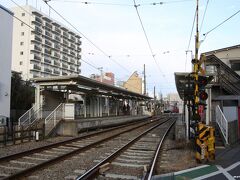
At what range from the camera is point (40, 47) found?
110000 mm

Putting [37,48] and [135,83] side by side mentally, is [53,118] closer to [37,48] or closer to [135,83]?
[37,48]

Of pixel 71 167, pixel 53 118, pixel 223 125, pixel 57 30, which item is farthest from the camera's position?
pixel 57 30

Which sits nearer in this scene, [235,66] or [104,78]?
[235,66]

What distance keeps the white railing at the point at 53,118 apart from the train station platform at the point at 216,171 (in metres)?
12.8

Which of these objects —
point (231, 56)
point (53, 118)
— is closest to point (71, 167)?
point (53, 118)

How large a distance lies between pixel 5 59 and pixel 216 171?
27.2 metres

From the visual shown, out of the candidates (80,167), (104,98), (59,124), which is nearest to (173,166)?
(80,167)

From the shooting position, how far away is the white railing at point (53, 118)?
76.4ft

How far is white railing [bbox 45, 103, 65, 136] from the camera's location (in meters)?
23.3

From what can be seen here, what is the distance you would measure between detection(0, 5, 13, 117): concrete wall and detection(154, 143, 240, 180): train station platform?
2408 cm

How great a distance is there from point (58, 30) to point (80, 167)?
11711cm

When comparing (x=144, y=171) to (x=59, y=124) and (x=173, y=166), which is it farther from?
(x=59, y=124)

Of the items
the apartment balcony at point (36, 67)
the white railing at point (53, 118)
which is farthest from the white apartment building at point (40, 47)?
the white railing at point (53, 118)

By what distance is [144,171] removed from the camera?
10695 millimetres
